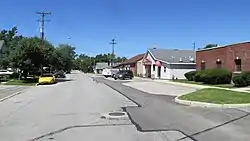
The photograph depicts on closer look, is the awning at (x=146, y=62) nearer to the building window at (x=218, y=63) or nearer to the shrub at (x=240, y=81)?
the building window at (x=218, y=63)

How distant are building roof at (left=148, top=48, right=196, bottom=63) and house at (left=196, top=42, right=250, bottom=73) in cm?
1492

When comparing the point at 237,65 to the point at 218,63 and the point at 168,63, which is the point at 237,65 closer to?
the point at 218,63

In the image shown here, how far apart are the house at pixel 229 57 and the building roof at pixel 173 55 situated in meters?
14.9

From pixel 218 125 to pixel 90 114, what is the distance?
497cm

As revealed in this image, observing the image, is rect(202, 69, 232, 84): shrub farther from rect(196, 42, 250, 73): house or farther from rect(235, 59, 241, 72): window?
rect(196, 42, 250, 73): house

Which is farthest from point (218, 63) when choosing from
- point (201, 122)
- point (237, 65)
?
point (201, 122)

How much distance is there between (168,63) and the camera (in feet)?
192

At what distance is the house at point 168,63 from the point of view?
58.4m

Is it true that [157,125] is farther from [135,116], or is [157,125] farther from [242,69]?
[242,69]

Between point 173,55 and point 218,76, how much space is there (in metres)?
29.9

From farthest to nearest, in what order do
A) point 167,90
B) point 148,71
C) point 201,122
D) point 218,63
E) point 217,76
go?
point 148,71
point 218,63
point 217,76
point 167,90
point 201,122

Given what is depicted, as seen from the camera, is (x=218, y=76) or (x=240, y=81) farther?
(x=218, y=76)

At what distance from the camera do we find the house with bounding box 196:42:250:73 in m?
34.9

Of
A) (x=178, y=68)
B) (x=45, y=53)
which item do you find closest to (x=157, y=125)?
(x=45, y=53)
